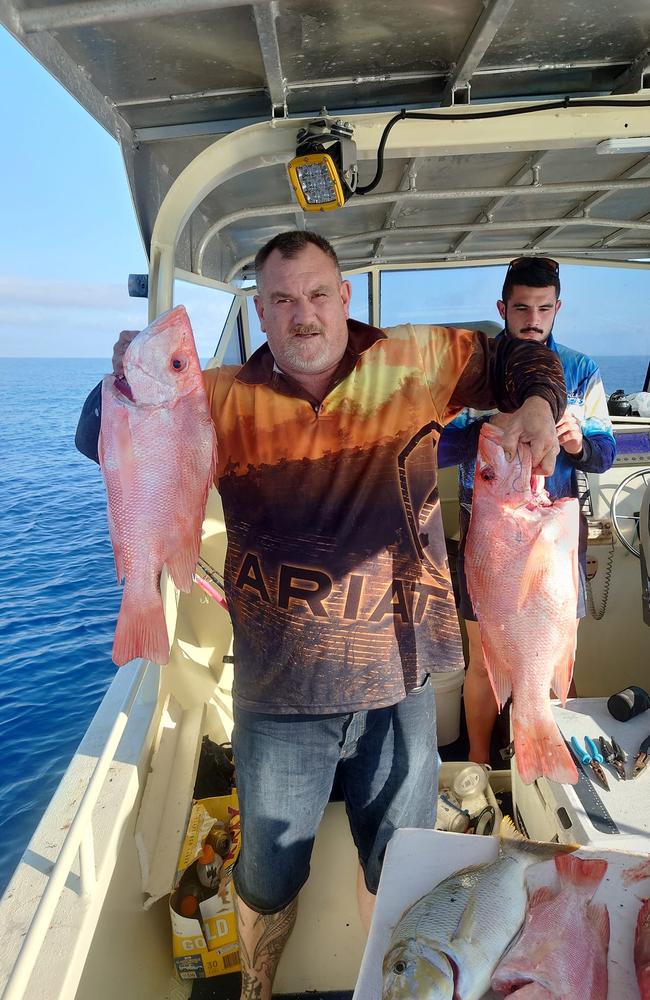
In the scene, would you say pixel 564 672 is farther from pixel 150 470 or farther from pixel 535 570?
pixel 150 470

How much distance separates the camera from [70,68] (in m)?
2.25

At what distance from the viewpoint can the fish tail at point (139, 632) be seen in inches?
61.9

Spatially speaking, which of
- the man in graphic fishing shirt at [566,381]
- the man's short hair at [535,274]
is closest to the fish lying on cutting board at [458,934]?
the man in graphic fishing shirt at [566,381]

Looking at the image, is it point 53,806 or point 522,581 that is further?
point 53,806

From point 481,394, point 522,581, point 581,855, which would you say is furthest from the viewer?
point 481,394

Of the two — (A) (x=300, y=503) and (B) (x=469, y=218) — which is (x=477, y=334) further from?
(B) (x=469, y=218)

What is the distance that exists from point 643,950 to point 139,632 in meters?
1.23

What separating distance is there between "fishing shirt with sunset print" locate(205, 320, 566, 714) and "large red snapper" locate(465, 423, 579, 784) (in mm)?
195

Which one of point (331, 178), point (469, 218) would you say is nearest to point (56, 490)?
point (469, 218)

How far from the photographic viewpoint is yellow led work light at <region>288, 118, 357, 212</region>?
2355 millimetres

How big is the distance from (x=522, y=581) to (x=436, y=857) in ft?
2.53

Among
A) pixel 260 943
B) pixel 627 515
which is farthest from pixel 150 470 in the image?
pixel 627 515

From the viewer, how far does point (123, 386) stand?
162 centimetres

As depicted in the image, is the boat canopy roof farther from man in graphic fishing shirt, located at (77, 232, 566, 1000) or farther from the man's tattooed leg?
the man's tattooed leg
